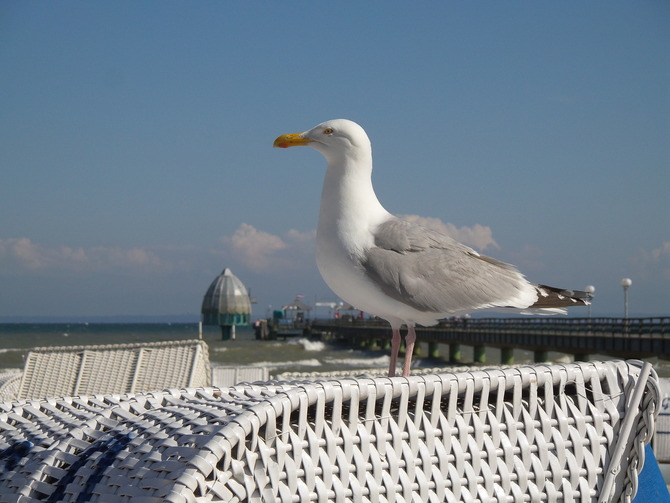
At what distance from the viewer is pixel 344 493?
56.3 inches

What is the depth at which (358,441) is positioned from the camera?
4.87 ft

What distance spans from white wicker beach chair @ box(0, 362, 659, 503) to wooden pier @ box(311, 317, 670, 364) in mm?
16413

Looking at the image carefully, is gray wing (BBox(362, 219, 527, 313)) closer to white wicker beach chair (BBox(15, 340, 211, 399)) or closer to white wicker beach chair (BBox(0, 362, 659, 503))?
white wicker beach chair (BBox(0, 362, 659, 503))

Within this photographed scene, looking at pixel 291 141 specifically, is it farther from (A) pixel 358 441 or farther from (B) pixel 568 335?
(B) pixel 568 335

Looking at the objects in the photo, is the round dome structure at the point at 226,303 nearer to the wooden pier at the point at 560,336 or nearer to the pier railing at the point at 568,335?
the wooden pier at the point at 560,336

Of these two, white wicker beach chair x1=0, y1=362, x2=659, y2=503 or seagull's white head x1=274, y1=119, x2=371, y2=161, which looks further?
seagull's white head x1=274, y1=119, x2=371, y2=161

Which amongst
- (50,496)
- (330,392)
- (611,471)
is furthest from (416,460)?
(50,496)

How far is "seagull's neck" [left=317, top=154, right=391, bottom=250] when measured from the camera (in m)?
2.86

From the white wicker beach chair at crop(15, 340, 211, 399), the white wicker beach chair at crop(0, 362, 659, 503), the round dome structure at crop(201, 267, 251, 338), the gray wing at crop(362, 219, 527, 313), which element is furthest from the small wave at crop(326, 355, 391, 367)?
the white wicker beach chair at crop(0, 362, 659, 503)

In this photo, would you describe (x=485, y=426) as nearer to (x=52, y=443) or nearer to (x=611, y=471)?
(x=611, y=471)

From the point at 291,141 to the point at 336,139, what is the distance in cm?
19

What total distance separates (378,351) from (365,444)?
148 feet

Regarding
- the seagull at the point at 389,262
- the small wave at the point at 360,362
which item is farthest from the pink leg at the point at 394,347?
the small wave at the point at 360,362

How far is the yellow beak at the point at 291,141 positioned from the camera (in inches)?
120
